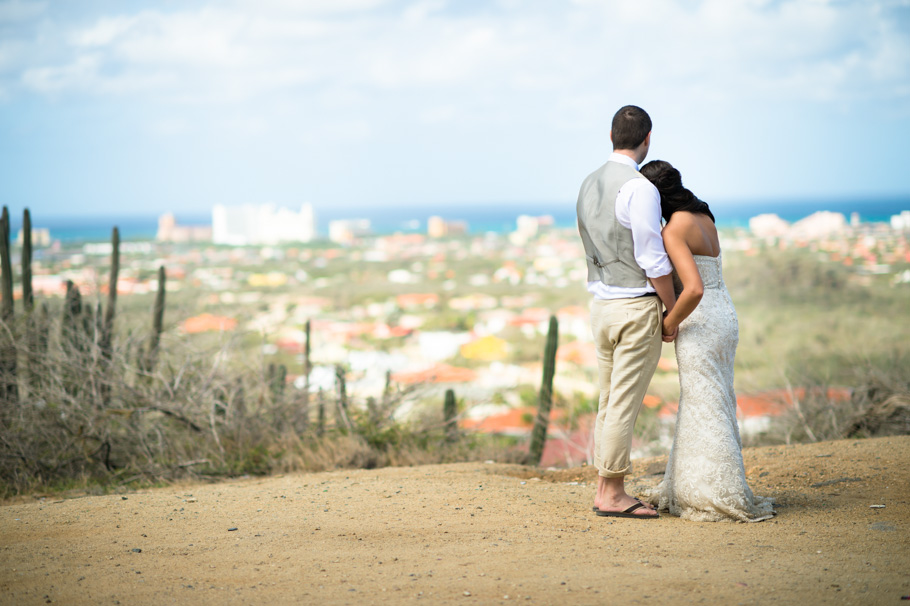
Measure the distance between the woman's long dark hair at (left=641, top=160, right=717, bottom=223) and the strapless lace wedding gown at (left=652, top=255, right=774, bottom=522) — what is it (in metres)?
0.30

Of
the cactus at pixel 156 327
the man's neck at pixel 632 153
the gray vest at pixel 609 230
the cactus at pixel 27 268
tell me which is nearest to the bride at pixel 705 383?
the man's neck at pixel 632 153

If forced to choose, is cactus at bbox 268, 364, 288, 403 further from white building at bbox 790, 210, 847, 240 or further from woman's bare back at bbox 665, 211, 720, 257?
white building at bbox 790, 210, 847, 240

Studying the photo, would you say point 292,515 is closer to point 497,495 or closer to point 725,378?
point 497,495

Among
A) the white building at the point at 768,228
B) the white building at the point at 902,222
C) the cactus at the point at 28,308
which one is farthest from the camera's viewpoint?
the white building at the point at 768,228

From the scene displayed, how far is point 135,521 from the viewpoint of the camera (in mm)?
4637

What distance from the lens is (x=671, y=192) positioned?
13.5 feet

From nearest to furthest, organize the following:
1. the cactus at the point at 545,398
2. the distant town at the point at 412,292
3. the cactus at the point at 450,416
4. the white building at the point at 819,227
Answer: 1. the cactus at the point at 450,416
2. the cactus at the point at 545,398
3. the distant town at the point at 412,292
4. the white building at the point at 819,227

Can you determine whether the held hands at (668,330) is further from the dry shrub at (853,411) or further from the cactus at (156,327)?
the cactus at (156,327)

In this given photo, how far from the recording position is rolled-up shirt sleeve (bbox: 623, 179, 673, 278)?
3895 millimetres

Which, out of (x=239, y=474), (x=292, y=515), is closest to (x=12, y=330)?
(x=239, y=474)

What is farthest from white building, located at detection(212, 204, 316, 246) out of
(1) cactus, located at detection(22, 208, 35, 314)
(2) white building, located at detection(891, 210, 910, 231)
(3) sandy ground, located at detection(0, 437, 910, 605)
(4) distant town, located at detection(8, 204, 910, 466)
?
(3) sandy ground, located at detection(0, 437, 910, 605)

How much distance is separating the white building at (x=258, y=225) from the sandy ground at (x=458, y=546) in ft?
242

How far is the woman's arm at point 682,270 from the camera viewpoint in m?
3.92

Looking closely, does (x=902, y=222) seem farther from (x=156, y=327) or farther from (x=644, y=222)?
(x=644, y=222)
